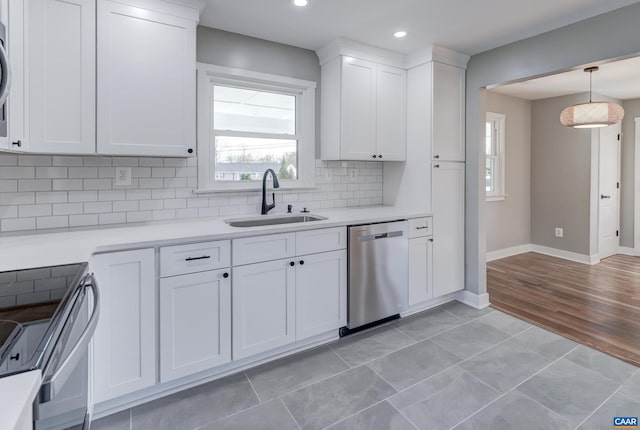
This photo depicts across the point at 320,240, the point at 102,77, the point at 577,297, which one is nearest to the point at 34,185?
the point at 102,77

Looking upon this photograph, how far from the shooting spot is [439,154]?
10.5ft

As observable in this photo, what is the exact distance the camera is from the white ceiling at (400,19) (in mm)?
2357

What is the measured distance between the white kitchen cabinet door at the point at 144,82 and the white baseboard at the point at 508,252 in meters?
4.48

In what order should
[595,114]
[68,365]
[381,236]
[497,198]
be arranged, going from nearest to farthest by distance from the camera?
[68,365] → [381,236] → [595,114] → [497,198]

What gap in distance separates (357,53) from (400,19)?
1.71ft

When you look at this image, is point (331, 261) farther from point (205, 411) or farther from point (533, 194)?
point (533, 194)

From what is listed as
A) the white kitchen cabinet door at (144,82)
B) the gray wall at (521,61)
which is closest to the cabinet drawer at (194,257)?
the white kitchen cabinet door at (144,82)

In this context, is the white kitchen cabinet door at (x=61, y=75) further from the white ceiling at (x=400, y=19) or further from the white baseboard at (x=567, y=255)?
the white baseboard at (x=567, y=255)

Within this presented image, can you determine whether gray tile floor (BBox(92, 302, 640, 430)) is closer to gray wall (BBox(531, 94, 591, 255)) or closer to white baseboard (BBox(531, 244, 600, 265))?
white baseboard (BBox(531, 244, 600, 265))

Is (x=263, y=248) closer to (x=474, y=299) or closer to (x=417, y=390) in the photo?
(x=417, y=390)

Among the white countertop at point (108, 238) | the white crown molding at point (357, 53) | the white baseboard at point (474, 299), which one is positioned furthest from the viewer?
the white baseboard at point (474, 299)

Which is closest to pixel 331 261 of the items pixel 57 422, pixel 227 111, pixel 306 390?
pixel 306 390

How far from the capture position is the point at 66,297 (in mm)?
1034

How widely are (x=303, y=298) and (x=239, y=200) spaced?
3.23ft
